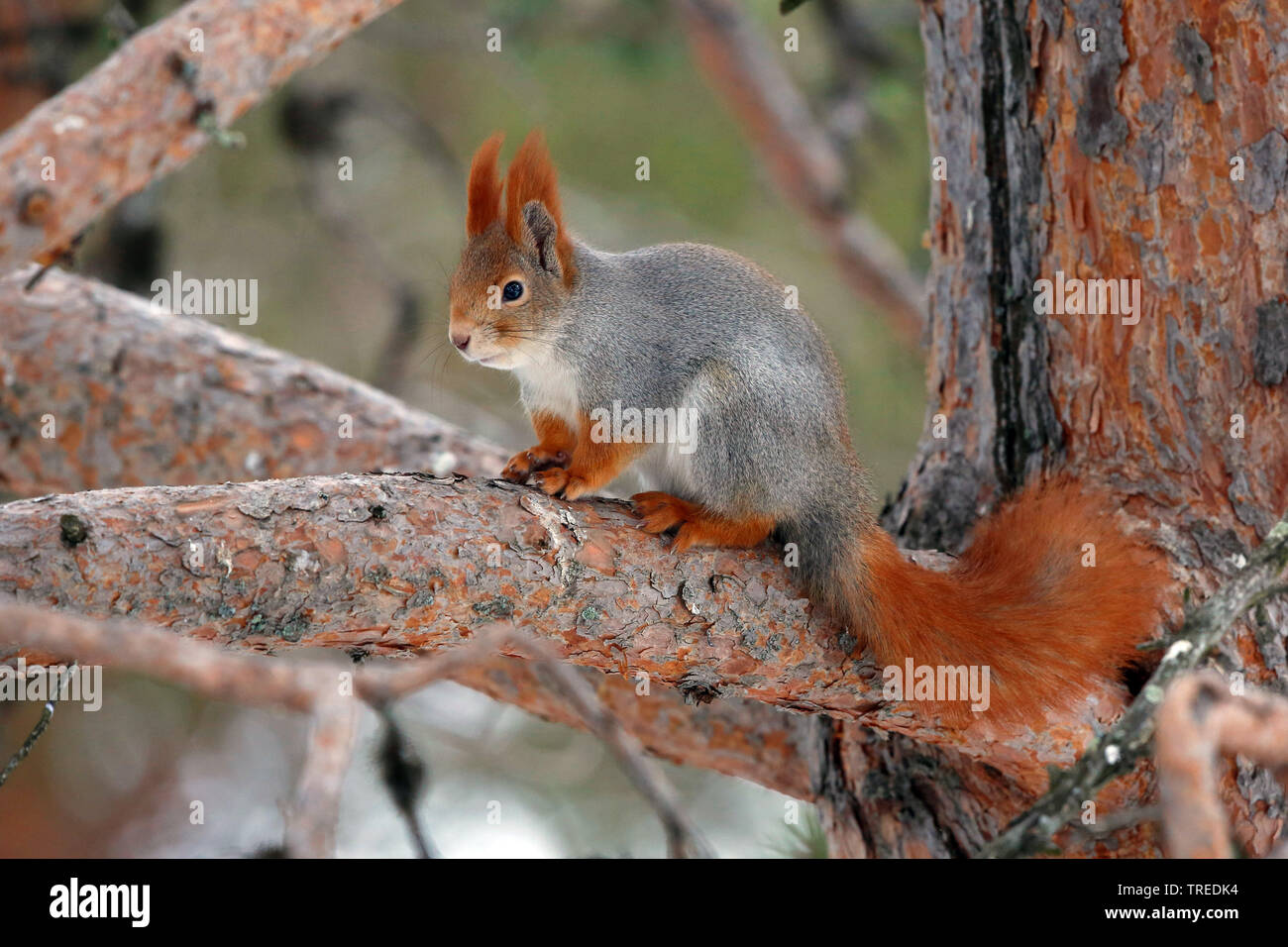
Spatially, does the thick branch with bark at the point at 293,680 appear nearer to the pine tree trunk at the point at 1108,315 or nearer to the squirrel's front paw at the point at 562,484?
the squirrel's front paw at the point at 562,484

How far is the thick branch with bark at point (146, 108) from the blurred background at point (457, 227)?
4.50 ft

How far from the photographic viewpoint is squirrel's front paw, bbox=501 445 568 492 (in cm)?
209

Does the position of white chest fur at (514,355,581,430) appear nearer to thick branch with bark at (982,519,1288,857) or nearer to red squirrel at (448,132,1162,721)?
red squirrel at (448,132,1162,721)

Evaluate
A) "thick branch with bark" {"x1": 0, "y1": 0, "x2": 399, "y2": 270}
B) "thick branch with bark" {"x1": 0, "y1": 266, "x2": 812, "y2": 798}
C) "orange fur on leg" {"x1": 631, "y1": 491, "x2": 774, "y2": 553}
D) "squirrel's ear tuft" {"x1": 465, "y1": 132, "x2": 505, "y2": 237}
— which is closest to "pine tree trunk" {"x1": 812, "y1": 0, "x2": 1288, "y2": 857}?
"orange fur on leg" {"x1": 631, "y1": 491, "x2": 774, "y2": 553}

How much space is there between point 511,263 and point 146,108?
29.2 inches

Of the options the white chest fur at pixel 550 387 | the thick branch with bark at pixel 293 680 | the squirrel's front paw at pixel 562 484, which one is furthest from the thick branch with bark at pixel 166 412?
the thick branch with bark at pixel 293 680

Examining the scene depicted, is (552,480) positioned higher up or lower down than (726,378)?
lower down

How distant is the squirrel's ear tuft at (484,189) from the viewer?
2.12 m

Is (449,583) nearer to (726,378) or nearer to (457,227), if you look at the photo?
(726,378)

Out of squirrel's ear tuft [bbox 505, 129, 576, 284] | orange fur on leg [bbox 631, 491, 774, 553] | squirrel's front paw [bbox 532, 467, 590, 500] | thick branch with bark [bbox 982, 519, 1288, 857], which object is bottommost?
thick branch with bark [bbox 982, 519, 1288, 857]

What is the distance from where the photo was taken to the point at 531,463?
2172 millimetres

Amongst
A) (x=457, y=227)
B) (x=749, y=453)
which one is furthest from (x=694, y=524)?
(x=457, y=227)

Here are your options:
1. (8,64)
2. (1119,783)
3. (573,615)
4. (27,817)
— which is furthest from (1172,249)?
(27,817)

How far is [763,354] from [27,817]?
410 cm
